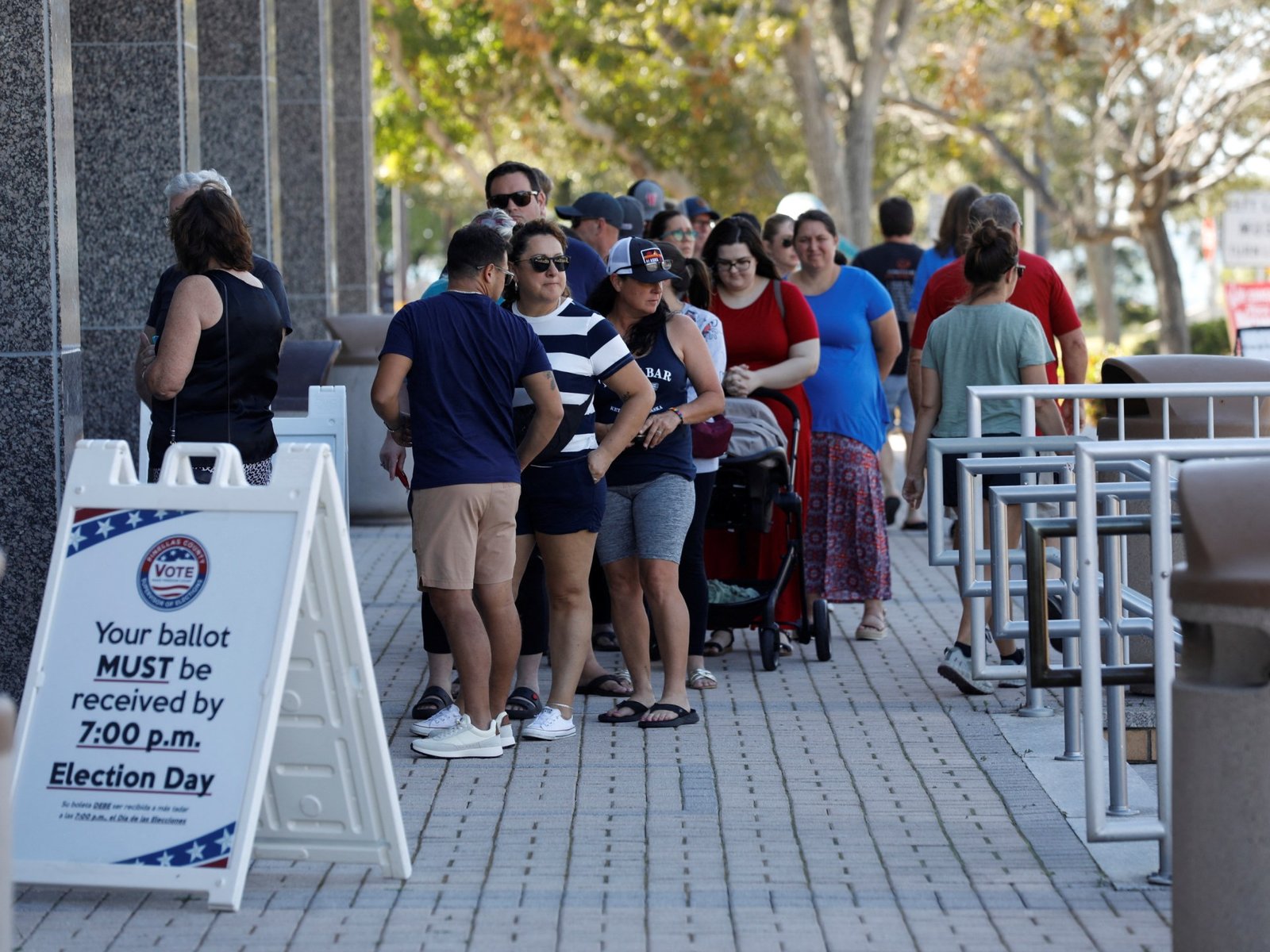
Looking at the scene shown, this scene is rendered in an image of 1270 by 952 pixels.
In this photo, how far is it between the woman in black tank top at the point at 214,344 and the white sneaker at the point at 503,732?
3.78ft

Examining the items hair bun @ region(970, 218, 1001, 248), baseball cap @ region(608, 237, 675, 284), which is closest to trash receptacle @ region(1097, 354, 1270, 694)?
hair bun @ region(970, 218, 1001, 248)

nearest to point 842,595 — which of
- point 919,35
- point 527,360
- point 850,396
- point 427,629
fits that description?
point 850,396

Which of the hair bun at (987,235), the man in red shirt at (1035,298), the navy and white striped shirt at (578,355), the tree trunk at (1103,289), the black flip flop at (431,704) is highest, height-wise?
the tree trunk at (1103,289)

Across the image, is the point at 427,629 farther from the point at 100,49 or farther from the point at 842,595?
the point at 100,49

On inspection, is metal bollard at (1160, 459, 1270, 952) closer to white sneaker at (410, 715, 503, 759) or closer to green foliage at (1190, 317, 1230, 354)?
white sneaker at (410, 715, 503, 759)

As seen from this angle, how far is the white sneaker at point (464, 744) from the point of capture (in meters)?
6.46

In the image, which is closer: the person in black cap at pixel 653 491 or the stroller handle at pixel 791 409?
the person in black cap at pixel 653 491

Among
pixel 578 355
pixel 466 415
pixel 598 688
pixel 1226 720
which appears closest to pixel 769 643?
pixel 598 688

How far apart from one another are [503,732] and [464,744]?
0.67 ft

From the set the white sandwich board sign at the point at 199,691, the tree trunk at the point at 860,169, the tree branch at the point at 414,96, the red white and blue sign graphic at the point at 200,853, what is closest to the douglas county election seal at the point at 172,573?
the white sandwich board sign at the point at 199,691

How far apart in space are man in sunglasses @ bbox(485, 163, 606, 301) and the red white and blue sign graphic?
11.4ft

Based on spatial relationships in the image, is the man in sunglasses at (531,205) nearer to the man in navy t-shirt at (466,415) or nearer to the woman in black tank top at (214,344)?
the man in navy t-shirt at (466,415)

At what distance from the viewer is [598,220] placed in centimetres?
910

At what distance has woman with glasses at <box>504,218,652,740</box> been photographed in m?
6.54
